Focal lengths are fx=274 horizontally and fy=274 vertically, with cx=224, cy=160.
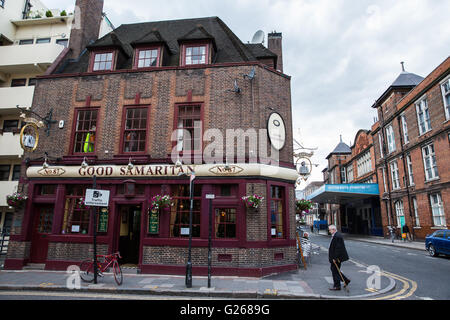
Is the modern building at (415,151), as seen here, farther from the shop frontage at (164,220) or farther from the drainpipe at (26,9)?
the drainpipe at (26,9)

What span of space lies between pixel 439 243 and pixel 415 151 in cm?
1263

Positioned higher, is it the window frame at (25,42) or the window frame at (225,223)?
the window frame at (25,42)

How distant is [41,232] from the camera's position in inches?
486

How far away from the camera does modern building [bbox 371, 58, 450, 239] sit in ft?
69.8

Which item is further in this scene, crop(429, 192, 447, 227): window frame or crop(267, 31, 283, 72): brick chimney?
crop(429, 192, 447, 227): window frame

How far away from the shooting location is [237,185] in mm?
11133

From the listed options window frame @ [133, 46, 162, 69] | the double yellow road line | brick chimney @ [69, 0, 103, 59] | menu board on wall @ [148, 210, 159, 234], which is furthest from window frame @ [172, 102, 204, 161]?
the double yellow road line

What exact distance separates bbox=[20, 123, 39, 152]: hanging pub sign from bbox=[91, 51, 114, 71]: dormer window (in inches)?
155

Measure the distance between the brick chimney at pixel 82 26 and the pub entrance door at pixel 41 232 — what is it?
858cm

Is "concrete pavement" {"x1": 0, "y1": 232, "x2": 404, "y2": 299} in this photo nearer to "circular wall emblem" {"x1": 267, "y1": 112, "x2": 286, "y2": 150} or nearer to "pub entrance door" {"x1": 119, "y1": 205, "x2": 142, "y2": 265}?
"pub entrance door" {"x1": 119, "y1": 205, "x2": 142, "y2": 265}

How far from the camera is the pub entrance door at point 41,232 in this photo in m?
12.1

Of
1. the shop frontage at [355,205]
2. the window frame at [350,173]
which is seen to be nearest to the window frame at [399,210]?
the shop frontage at [355,205]

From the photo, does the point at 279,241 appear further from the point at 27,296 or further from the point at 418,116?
the point at 418,116

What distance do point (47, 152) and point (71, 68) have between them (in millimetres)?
4815
